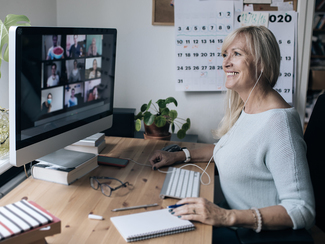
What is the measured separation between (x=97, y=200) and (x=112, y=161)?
0.32m

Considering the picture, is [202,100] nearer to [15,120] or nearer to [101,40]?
[101,40]

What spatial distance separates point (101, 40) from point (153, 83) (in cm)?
74

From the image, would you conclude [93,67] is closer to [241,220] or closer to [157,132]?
[157,132]

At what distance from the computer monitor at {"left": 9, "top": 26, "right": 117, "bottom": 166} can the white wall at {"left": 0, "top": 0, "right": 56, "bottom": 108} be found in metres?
0.50

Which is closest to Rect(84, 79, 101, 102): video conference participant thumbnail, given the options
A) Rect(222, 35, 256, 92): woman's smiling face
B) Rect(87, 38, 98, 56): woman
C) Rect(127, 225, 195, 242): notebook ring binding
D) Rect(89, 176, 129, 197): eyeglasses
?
Rect(87, 38, 98, 56): woman

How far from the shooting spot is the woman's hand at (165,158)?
4.49 ft

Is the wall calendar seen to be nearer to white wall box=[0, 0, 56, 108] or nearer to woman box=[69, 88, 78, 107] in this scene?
white wall box=[0, 0, 56, 108]

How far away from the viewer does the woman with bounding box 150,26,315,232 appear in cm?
97

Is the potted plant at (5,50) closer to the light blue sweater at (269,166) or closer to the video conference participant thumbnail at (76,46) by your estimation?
the video conference participant thumbnail at (76,46)

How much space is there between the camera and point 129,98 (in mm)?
2090

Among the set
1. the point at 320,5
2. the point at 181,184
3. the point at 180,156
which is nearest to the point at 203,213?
the point at 181,184

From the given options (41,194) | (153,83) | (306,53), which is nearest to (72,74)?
(41,194)

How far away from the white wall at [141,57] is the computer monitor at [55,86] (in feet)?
1.95

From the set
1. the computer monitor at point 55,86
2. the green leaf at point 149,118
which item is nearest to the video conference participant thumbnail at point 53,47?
the computer monitor at point 55,86
